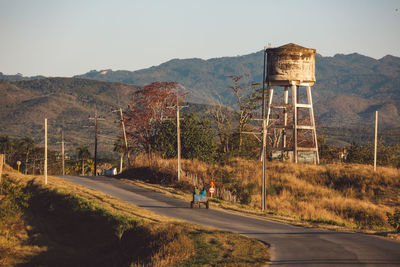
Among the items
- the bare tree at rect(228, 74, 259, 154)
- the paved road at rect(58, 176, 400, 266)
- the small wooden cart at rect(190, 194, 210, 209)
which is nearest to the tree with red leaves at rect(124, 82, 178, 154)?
the bare tree at rect(228, 74, 259, 154)

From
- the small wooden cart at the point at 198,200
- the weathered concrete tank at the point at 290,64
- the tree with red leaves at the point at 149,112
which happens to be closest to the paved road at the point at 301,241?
the small wooden cart at the point at 198,200

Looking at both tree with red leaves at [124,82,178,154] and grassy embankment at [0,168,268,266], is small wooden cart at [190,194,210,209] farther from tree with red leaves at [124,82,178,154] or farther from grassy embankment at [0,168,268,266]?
tree with red leaves at [124,82,178,154]

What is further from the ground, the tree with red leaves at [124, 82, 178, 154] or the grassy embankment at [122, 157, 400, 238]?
the tree with red leaves at [124, 82, 178, 154]

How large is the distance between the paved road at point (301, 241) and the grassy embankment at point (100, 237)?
3.09ft

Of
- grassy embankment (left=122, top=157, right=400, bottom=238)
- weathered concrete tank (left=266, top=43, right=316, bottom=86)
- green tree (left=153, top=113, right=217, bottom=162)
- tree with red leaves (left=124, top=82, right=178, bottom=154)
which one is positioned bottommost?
grassy embankment (left=122, top=157, right=400, bottom=238)

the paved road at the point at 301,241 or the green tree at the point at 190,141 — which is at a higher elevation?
the green tree at the point at 190,141

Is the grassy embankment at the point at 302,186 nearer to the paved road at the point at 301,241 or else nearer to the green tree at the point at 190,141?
the green tree at the point at 190,141

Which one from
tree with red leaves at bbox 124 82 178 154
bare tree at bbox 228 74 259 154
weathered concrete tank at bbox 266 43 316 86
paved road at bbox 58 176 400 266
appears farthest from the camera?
bare tree at bbox 228 74 259 154

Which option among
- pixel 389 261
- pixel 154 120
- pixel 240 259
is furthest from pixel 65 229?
pixel 154 120

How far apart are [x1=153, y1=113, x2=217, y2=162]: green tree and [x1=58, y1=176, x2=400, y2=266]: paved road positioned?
2076cm

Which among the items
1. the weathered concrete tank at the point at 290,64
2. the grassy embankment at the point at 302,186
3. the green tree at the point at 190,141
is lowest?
the grassy embankment at the point at 302,186

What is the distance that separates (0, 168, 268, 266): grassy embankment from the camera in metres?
17.5

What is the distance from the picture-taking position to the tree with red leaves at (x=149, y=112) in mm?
64512

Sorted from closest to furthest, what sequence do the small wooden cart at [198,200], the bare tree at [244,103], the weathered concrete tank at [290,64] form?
the small wooden cart at [198,200] → the weathered concrete tank at [290,64] → the bare tree at [244,103]
